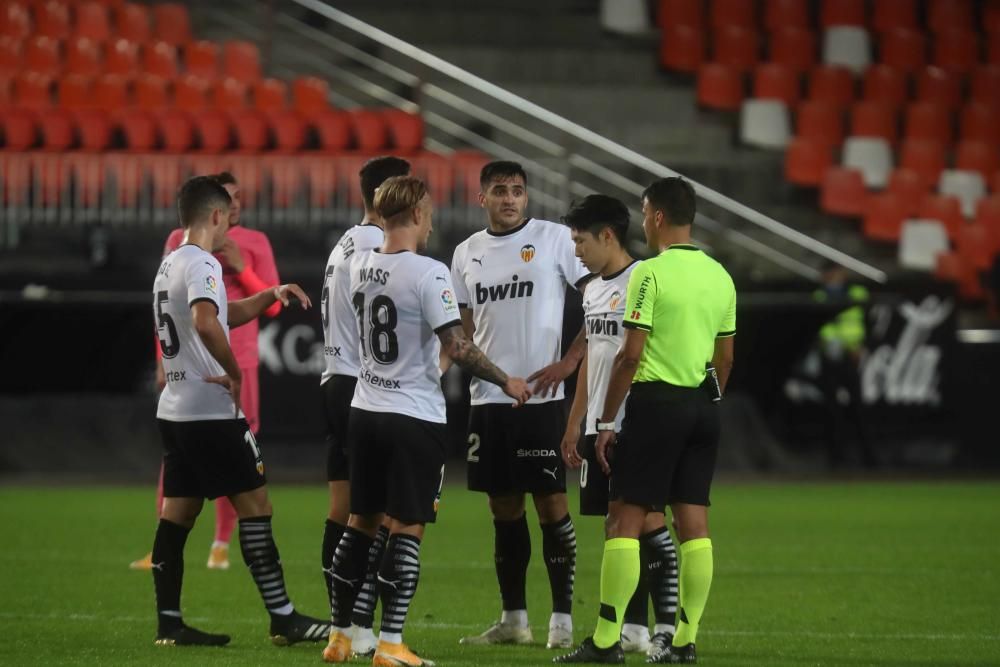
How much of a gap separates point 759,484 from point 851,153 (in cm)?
759

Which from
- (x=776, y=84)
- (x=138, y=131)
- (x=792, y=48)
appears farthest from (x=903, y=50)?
(x=138, y=131)

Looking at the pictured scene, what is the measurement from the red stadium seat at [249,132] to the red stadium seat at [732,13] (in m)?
8.12

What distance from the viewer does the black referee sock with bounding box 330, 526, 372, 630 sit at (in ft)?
23.0

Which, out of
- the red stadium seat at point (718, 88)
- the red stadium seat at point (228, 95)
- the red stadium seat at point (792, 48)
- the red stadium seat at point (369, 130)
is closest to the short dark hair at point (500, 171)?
the red stadium seat at point (369, 130)

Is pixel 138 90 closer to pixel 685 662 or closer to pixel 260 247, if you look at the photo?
pixel 260 247

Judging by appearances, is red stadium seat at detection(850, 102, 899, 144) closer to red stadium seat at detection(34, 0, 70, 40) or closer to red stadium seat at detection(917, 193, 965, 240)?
red stadium seat at detection(917, 193, 965, 240)

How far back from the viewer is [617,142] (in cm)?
2195

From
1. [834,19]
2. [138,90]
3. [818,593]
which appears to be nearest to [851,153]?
[834,19]

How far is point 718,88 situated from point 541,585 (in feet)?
47.9

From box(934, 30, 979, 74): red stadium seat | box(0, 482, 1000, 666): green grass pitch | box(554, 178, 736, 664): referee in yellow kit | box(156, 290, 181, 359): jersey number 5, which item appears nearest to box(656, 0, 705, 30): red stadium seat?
box(934, 30, 979, 74): red stadium seat

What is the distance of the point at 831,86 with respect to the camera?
2352 centimetres

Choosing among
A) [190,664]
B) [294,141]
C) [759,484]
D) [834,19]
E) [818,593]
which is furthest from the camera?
[834,19]

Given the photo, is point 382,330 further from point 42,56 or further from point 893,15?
point 893,15

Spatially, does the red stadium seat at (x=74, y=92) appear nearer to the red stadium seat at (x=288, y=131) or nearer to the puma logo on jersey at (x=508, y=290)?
the red stadium seat at (x=288, y=131)
